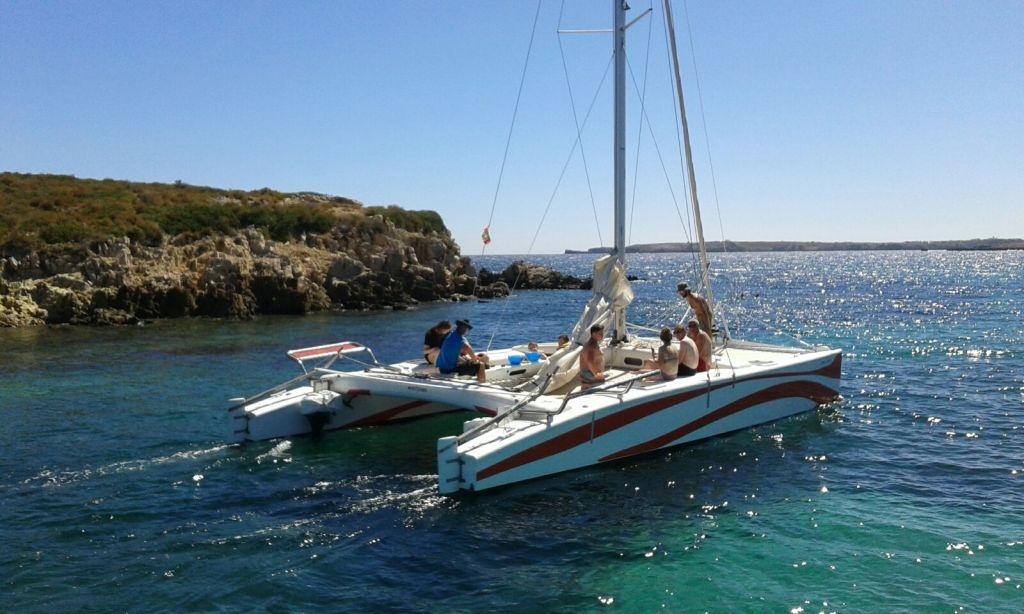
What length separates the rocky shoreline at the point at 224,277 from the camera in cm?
3050

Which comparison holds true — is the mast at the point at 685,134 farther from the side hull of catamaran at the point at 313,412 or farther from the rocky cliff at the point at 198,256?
the rocky cliff at the point at 198,256

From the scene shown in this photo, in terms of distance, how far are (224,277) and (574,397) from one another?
2736 cm

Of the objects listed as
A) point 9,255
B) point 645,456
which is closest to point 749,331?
point 645,456

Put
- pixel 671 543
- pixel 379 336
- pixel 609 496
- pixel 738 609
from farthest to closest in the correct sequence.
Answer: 1. pixel 379 336
2. pixel 609 496
3. pixel 671 543
4. pixel 738 609

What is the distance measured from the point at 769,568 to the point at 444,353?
650 cm

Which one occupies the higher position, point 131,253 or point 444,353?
point 131,253

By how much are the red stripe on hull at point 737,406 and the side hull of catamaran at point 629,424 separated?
17 mm

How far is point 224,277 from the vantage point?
34.4m

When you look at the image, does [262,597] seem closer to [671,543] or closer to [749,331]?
[671,543]

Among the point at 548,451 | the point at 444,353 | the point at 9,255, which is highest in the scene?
the point at 9,255

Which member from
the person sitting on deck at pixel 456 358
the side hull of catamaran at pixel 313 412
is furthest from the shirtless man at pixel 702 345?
the side hull of catamaran at pixel 313 412

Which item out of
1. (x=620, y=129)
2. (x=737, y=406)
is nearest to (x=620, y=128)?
(x=620, y=129)

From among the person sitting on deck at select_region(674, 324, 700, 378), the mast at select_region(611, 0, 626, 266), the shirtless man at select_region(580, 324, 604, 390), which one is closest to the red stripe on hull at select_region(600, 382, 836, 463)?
the person sitting on deck at select_region(674, 324, 700, 378)

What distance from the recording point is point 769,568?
766 cm
